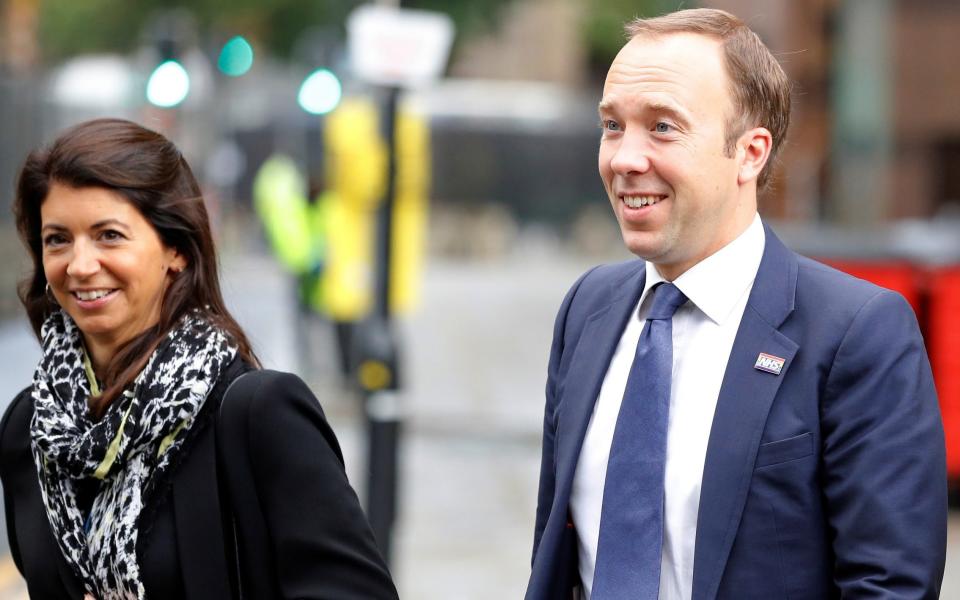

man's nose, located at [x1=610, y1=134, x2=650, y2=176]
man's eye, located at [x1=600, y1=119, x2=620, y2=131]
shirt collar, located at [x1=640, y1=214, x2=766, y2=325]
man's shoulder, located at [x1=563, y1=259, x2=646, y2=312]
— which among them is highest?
man's eye, located at [x1=600, y1=119, x2=620, y2=131]

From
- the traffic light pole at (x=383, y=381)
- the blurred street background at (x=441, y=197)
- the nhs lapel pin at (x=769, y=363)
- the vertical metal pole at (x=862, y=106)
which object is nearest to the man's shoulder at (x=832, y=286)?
the nhs lapel pin at (x=769, y=363)

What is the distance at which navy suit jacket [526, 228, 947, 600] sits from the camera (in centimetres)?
239

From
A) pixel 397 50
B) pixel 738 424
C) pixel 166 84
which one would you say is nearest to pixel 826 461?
pixel 738 424

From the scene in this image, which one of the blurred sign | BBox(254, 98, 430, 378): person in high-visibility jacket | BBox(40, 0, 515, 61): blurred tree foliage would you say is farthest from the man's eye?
BBox(40, 0, 515, 61): blurred tree foliage

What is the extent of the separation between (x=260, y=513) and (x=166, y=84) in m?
7.88

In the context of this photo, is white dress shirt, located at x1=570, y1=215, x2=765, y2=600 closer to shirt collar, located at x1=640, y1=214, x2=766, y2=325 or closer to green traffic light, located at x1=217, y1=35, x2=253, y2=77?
shirt collar, located at x1=640, y1=214, x2=766, y2=325

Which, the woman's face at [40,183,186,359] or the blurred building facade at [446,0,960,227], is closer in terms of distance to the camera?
the woman's face at [40,183,186,359]

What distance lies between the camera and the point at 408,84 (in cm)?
726

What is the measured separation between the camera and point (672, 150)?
8.30ft

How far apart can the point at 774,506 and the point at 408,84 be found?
5.11 meters

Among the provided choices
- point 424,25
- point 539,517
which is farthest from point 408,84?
point 539,517

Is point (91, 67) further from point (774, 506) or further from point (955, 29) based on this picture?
point (774, 506)

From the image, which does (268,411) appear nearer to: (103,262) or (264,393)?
(264,393)

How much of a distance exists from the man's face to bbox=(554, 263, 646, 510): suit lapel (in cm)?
24
